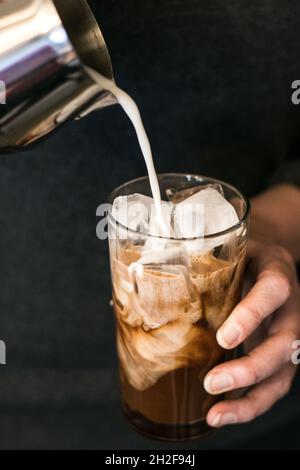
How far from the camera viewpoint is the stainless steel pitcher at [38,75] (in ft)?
1.68

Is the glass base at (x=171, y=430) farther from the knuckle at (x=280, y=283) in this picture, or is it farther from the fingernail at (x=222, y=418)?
the knuckle at (x=280, y=283)

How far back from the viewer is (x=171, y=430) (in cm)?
78

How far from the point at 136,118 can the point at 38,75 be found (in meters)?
0.15

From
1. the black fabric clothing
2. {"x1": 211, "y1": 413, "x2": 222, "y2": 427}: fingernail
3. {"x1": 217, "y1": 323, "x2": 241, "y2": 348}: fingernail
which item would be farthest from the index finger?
the black fabric clothing

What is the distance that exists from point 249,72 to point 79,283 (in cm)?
42

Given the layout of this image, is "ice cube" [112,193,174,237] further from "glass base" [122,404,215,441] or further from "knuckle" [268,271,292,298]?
"glass base" [122,404,215,441]

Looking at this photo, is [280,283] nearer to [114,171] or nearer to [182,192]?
[182,192]

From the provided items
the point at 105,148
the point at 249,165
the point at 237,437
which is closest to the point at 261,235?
the point at 249,165

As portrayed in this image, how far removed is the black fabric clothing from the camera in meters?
0.92

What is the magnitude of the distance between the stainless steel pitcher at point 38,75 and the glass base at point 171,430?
15.6 inches

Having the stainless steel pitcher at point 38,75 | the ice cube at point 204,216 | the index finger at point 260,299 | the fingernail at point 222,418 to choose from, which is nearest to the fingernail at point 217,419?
the fingernail at point 222,418

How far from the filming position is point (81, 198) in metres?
0.96

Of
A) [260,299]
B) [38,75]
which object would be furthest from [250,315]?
[38,75]

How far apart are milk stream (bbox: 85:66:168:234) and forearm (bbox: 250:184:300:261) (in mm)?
308
